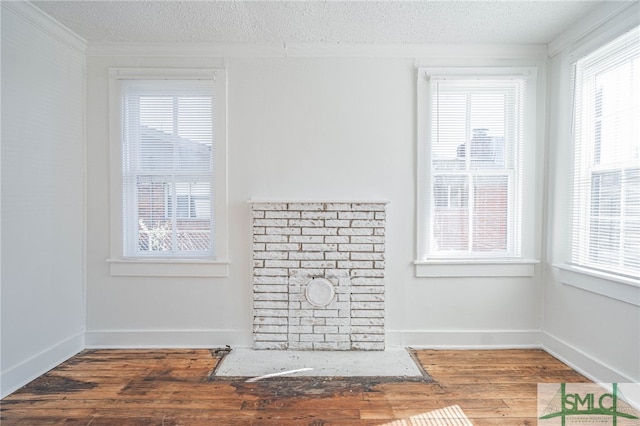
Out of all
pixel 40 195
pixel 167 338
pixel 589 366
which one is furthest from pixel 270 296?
pixel 589 366

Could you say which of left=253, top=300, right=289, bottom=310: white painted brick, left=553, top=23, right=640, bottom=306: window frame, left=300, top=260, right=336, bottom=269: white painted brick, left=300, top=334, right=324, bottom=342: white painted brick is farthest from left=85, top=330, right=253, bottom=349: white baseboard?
left=553, top=23, right=640, bottom=306: window frame

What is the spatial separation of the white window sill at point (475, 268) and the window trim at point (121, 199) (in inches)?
69.9

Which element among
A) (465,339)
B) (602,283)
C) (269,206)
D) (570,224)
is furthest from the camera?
(465,339)

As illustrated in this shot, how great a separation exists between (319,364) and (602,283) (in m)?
2.15

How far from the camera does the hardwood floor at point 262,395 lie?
2.20m

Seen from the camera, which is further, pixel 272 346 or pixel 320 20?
pixel 272 346

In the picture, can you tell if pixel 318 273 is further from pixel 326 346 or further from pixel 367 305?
pixel 326 346

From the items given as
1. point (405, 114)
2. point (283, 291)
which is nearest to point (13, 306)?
point (283, 291)

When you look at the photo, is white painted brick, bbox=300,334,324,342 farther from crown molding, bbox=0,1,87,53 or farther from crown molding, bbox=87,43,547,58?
crown molding, bbox=0,1,87,53

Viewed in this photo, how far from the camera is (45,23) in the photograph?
2.73 m

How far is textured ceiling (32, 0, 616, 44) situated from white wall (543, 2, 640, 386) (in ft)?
0.65

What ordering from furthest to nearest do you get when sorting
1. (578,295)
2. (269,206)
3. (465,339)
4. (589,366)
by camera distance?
1. (465,339)
2. (269,206)
3. (578,295)
4. (589,366)

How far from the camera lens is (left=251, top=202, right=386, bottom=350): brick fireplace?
3.15 m

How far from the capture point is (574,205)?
2889 millimetres
